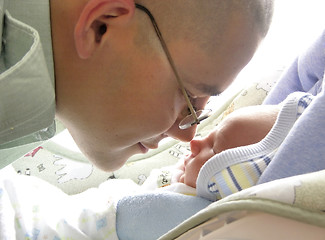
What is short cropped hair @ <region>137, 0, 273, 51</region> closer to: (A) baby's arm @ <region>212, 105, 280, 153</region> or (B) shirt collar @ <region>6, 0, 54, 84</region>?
(B) shirt collar @ <region>6, 0, 54, 84</region>

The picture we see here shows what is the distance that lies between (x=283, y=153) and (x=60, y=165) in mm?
1003

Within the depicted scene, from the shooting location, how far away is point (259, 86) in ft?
4.72

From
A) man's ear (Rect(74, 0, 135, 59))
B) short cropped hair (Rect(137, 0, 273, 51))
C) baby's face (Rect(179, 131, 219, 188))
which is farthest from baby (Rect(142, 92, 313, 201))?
man's ear (Rect(74, 0, 135, 59))

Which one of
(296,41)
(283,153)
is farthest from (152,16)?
(296,41)

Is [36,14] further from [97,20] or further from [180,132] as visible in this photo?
[180,132]

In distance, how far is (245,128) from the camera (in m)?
1.04

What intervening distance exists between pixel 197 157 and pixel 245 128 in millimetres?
160

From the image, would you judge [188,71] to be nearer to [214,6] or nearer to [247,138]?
[214,6]

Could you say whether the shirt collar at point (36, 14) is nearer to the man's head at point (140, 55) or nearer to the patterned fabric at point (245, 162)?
the man's head at point (140, 55)

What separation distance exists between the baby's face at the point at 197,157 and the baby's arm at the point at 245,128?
21 mm

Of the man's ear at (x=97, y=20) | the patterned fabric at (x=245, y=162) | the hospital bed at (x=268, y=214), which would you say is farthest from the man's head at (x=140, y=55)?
the hospital bed at (x=268, y=214)

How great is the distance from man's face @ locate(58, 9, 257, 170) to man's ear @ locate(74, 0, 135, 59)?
0.07 feet

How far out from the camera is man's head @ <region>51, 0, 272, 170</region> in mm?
758

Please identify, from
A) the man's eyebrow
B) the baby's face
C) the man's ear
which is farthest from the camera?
the baby's face
